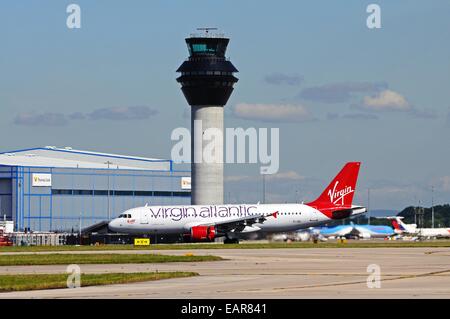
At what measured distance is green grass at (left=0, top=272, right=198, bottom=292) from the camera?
37775 mm

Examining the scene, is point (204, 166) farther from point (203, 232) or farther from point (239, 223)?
point (203, 232)

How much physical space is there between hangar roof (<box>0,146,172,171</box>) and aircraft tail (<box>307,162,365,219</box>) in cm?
6010

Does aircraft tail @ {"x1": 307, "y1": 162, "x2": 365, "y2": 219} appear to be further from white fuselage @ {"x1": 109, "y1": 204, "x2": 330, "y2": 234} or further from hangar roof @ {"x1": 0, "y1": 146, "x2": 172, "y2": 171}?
hangar roof @ {"x1": 0, "y1": 146, "x2": 172, "y2": 171}

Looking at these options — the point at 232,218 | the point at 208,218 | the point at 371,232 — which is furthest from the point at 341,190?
the point at 371,232

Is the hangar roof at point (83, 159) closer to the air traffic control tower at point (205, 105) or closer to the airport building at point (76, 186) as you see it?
the airport building at point (76, 186)

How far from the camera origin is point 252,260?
59312mm

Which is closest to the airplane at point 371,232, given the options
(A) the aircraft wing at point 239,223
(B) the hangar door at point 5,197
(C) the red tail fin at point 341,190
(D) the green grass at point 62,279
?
(B) the hangar door at point 5,197

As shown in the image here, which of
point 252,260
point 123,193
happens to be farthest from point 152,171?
point 252,260

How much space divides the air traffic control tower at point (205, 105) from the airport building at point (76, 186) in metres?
17.9

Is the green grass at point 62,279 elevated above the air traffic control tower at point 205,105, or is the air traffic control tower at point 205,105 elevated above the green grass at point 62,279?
the air traffic control tower at point 205,105

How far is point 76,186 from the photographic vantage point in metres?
160

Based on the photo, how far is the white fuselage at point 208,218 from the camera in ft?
351

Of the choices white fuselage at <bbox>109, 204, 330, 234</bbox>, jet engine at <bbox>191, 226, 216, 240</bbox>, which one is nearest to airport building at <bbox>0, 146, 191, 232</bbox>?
white fuselage at <bbox>109, 204, 330, 234</bbox>
